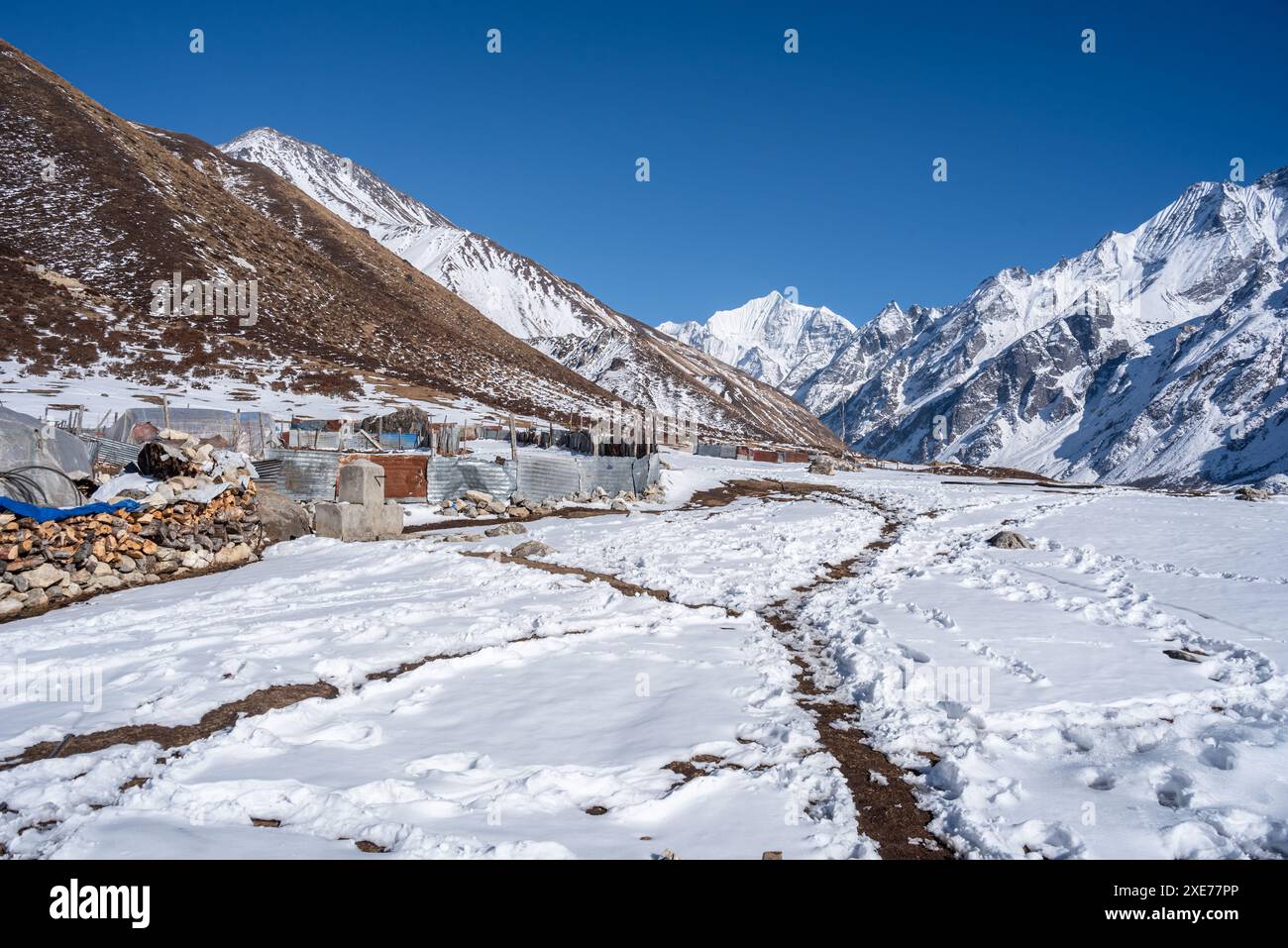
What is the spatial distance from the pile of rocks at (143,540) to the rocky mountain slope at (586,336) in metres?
106

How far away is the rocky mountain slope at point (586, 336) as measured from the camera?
13150cm

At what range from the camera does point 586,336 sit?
16012cm

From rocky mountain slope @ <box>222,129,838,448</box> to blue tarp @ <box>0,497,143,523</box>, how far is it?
10873 cm

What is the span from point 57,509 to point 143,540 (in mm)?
1416

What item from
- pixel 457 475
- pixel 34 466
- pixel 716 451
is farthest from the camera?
pixel 716 451

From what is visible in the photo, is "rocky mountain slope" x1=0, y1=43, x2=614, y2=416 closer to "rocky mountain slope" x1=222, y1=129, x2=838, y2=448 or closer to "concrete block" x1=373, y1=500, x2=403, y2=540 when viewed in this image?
"concrete block" x1=373, y1=500, x2=403, y2=540

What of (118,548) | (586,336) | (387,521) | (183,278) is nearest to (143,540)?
(118,548)

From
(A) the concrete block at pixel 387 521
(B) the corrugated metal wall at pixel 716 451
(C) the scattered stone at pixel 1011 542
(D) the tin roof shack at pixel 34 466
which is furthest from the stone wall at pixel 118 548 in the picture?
(B) the corrugated metal wall at pixel 716 451

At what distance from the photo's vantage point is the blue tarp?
10.7 m

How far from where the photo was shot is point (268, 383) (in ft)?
153

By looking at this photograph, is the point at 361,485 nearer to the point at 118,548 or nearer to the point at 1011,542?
the point at 118,548
